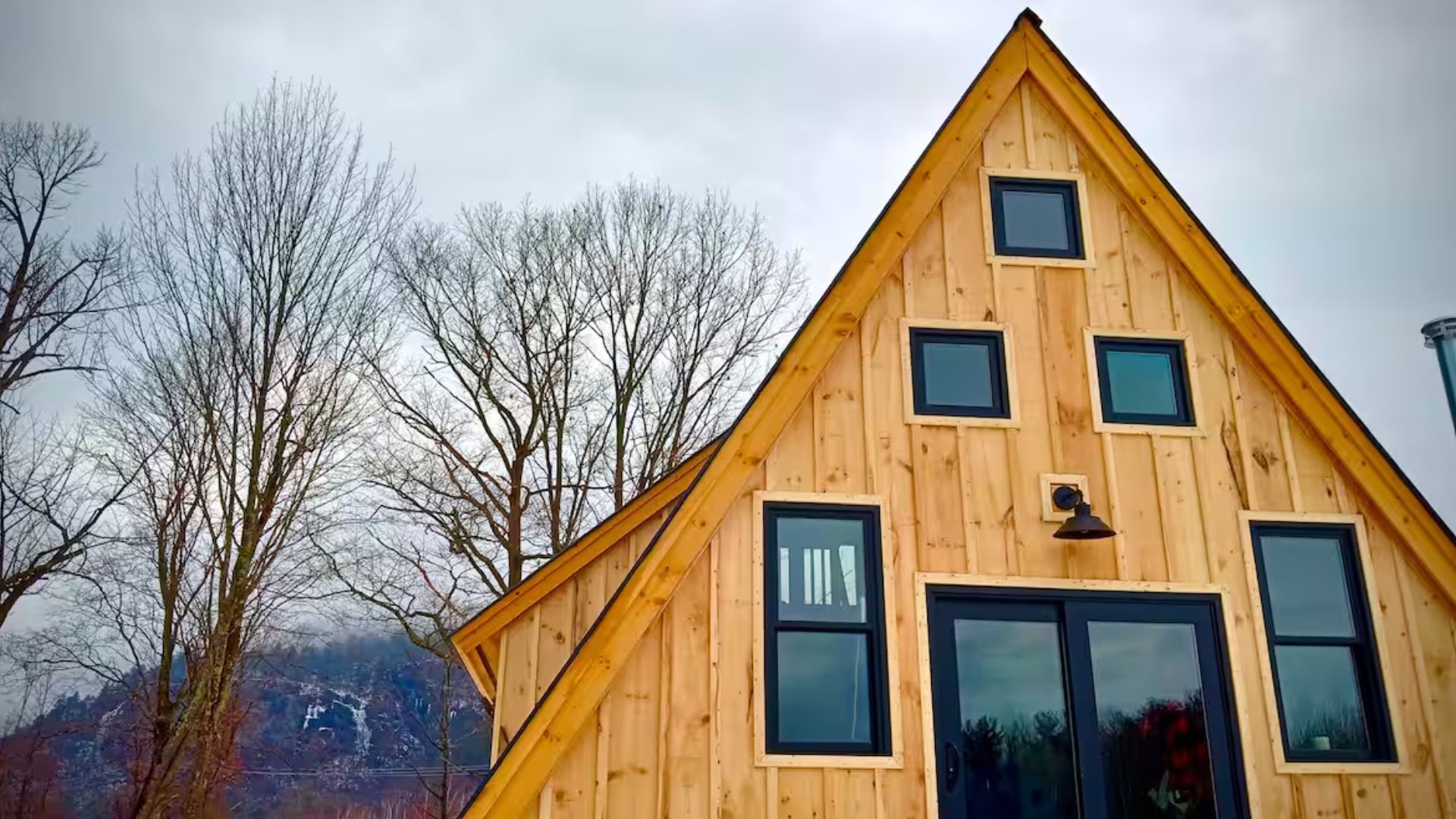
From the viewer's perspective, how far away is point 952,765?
5898 mm

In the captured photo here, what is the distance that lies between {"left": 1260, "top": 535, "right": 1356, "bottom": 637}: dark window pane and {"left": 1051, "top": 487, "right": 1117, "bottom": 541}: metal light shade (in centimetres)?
126

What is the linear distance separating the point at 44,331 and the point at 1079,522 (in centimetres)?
1524

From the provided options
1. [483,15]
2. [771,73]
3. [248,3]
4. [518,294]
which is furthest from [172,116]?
[771,73]

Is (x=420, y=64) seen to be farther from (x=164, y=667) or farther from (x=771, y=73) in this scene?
(x=164, y=667)

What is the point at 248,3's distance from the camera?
16.6m

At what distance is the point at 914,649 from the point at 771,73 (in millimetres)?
16310

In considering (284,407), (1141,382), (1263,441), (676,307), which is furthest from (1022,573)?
(676,307)

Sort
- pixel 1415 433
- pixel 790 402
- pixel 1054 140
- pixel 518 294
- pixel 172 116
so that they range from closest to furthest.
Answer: pixel 790 402
pixel 1054 140
pixel 172 116
pixel 1415 433
pixel 518 294

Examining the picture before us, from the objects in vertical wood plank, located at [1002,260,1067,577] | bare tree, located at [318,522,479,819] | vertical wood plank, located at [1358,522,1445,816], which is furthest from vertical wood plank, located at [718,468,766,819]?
bare tree, located at [318,522,479,819]

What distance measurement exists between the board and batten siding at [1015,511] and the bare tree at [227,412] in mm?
10801

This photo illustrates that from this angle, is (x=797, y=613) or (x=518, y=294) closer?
(x=797, y=613)

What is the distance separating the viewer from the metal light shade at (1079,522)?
6.08 m

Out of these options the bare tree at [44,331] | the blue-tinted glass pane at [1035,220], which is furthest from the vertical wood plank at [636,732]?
the bare tree at [44,331]

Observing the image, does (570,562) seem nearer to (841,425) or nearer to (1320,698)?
(841,425)
